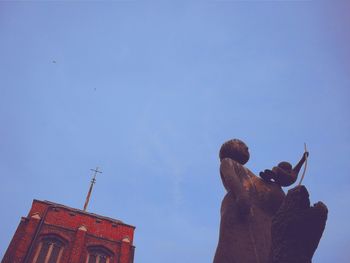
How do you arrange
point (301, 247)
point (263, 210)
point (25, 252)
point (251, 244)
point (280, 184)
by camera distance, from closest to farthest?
point (301, 247) < point (251, 244) < point (263, 210) < point (280, 184) < point (25, 252)

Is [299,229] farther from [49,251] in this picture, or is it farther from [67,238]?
[67,238]

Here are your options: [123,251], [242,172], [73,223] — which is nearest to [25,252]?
[73,223]

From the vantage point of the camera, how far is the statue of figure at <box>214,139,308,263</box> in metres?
2.97

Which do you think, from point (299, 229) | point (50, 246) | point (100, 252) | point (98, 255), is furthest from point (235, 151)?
point (100, 252)

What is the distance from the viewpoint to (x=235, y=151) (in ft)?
12.5

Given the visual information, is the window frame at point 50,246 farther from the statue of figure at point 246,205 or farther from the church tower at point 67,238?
the statue of figure at point 246,205

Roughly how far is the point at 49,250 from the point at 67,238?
1.27m

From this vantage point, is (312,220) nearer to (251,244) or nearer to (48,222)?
(251,244)

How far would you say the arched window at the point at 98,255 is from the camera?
21844 millimetres

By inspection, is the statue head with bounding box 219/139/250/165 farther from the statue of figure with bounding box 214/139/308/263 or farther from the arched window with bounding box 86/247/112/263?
the arched window with bounding box 86/247/112/263

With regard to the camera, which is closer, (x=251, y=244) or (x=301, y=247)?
(x=301, y=247)

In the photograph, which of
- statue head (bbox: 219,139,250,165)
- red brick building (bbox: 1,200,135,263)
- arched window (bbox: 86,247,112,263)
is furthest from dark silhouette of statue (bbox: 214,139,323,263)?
arched window (bbox: 86,247,112,263)

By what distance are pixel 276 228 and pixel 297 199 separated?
0.28 metres

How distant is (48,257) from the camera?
20.8 metres
